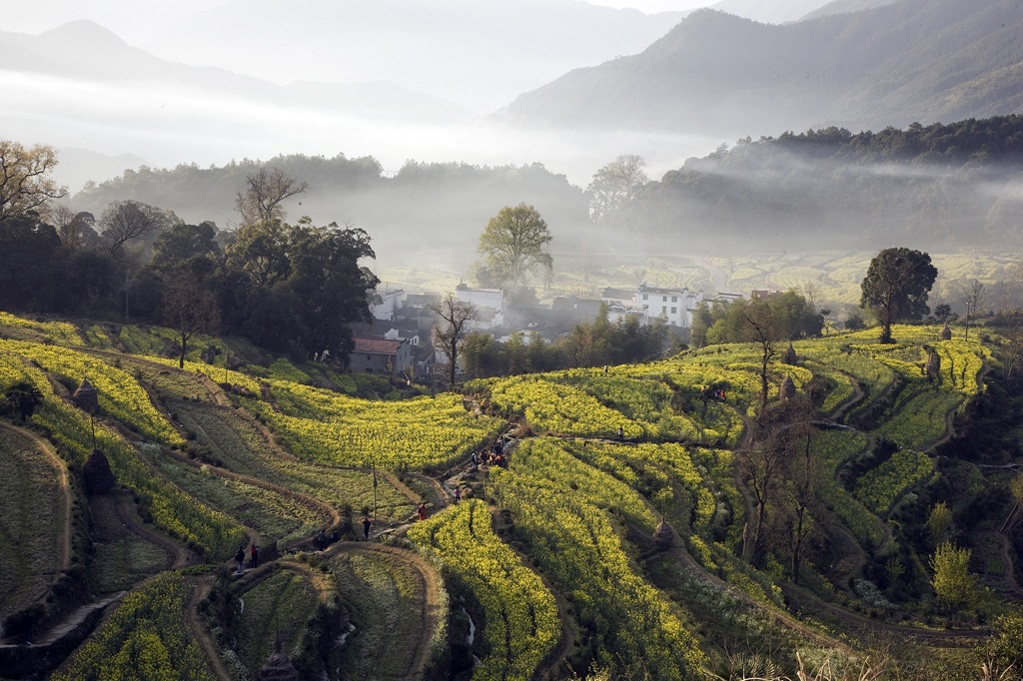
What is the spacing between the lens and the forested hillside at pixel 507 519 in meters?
23.4

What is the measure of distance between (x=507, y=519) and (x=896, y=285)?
44141mm

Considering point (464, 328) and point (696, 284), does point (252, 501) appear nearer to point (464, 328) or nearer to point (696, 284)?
point (464, 328)

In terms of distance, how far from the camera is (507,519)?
3309cm

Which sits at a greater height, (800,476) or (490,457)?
(490,457)

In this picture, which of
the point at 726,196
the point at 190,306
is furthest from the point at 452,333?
the point at 726,196

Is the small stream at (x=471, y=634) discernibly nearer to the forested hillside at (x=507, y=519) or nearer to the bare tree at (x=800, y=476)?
the forested hillside at (x=507, y=519)

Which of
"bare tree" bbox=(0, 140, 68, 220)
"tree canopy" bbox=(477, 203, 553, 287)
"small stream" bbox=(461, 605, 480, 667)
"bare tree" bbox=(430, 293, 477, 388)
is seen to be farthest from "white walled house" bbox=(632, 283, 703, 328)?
"small stream" bbox=(461, 605, 480, 667)

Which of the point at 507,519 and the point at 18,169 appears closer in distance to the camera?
the point at 507,519

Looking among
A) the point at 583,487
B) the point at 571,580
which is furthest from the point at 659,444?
the point at 571,580

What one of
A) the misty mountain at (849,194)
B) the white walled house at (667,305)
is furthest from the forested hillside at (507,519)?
the misty mountain at (849,194)

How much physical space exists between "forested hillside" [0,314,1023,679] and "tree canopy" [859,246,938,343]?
11.4m

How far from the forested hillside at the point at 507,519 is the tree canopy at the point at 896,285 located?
11.4 meters

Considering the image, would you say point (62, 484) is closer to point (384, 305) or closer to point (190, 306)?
point (190, 306)

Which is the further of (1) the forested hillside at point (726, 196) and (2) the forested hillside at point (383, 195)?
(2) the forested hillside at point (383, 195)
